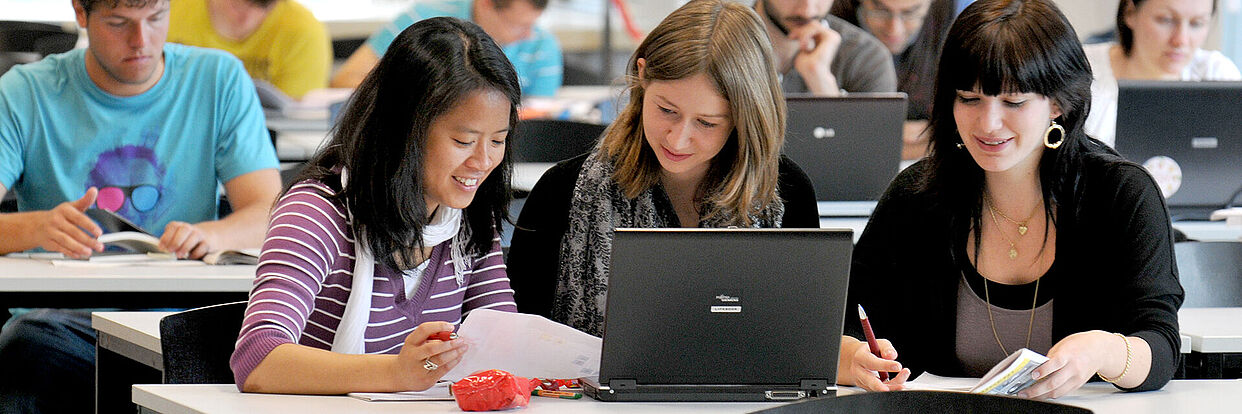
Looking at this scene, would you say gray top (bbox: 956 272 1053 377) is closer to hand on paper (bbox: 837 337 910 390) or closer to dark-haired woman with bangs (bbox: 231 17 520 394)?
hand on paper (bbox: 837 337 910 390)

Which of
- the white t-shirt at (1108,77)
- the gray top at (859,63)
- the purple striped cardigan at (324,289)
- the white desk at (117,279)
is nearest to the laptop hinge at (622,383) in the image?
the purple striped cardigan at (324,289)

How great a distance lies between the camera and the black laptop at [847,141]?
2.97 meters

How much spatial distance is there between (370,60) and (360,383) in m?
4.13

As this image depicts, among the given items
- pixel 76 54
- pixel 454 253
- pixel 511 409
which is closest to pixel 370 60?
pixel 76 54

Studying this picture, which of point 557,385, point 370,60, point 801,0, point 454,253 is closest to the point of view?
point 557,385

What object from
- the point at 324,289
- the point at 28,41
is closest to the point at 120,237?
the point at 324,289

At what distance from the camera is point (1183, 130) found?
3.04 metres

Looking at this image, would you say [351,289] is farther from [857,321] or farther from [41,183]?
[41,183]

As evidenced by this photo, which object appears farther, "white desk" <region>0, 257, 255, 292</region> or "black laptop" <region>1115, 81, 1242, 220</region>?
"black laptop" <region>1115, 81, 1242, 220</region>

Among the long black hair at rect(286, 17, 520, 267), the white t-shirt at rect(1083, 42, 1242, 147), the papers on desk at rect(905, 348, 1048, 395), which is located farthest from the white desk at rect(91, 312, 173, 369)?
the white t-shirt at rect(1083, 42, 1242, 147)

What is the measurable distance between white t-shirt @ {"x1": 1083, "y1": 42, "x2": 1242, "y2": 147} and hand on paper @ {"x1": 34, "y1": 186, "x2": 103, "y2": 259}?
2.03 metres

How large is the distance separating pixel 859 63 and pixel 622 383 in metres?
2.72

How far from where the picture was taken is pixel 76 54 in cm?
268

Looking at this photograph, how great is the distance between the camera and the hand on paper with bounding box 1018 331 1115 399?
1521mm
